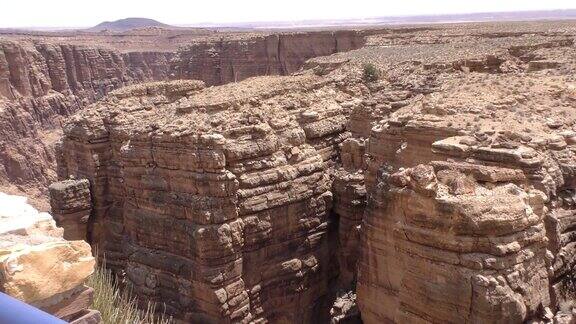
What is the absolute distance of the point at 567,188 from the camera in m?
10.3

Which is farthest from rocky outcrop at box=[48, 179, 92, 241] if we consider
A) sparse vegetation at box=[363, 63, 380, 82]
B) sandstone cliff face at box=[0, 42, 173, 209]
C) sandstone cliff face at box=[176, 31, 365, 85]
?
sandstone cliff face at box=[176, 31, 365, 85]

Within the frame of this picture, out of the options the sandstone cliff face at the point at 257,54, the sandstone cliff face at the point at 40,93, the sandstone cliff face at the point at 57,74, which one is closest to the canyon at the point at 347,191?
the sandstone cliff face at the point at 257,54

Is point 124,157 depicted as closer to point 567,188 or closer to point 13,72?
point 567,188

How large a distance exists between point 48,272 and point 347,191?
11321 mm

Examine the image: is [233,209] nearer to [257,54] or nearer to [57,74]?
[257,54]

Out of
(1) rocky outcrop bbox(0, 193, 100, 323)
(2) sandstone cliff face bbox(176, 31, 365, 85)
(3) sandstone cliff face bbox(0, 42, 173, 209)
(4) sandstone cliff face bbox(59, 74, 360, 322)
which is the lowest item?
(3) sandstone cliff face bbox(0, 42, 173, 209)

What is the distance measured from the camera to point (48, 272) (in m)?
4.22

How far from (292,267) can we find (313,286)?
100cm

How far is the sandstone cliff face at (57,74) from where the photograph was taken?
1786 inches

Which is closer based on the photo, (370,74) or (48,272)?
(48,272)

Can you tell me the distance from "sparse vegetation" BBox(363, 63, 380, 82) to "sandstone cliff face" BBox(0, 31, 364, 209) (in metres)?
22.3

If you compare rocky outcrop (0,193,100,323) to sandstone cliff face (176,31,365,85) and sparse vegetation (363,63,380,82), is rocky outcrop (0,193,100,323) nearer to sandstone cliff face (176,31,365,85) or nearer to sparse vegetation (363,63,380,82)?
sparse vegetation (363,63,380,82)

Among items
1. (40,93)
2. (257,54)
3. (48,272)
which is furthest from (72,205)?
(40,93)

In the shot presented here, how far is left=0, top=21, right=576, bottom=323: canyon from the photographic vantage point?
29.5 ft
